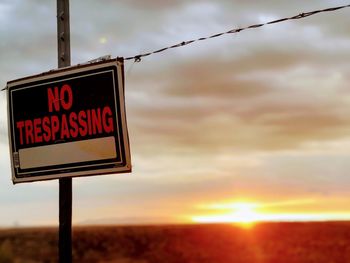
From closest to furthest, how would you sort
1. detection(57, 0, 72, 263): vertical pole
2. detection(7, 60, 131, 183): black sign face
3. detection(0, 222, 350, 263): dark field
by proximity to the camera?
detection(7, 60, 131, 183): black sign face, detection(57, 0, 72, 263): vertical pole, detection(0, 222, 350, 263): dark field

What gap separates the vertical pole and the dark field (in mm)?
32896

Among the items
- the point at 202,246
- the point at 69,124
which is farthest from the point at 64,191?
the point at 202,246

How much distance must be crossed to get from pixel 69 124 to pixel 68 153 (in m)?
0.51

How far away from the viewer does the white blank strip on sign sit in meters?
10.7

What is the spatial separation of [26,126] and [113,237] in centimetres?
5607

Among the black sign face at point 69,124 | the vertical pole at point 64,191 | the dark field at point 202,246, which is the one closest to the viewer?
the black sign face at point 69,124

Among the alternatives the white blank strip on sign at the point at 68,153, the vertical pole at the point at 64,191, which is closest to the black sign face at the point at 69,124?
the white blank strip on sign at the point at 68,153

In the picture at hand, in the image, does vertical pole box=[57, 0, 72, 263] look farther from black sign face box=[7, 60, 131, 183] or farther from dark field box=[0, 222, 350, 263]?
dark field box=[0, 222, 350, 263]

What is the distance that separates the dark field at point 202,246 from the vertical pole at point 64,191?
108 feet

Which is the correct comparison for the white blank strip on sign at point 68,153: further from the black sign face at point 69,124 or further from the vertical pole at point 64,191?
the vertical pole at point 64,191

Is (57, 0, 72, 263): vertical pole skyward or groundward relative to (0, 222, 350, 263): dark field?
skyward

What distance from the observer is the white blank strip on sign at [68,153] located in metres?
10.7

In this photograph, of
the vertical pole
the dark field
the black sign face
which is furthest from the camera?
the dark field

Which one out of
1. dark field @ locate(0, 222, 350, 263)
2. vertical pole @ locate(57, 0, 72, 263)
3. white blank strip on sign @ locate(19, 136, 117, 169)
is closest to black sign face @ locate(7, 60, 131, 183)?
white blank strip on sign @ locate(19, 136, 117, 169)
